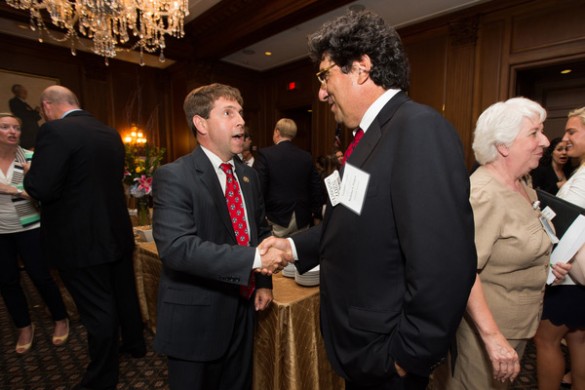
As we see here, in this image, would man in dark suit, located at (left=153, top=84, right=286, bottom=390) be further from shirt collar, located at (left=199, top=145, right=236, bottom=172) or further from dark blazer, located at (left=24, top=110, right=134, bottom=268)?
dark blazer, located at (left=24, top=110, right=134, bottom=268)

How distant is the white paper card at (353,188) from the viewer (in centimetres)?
83

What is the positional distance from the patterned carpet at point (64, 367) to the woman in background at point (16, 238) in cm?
11

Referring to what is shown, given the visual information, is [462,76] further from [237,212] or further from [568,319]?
[237,212]

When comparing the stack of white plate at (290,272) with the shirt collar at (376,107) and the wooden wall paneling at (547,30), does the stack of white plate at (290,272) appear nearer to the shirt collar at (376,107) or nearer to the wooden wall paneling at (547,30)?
the shirt collar at (376,107)

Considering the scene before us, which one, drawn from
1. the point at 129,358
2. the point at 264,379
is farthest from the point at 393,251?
the point at 129,358

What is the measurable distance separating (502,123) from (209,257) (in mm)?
1284

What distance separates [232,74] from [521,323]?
7.16 meters

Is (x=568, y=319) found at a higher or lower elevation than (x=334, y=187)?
lower

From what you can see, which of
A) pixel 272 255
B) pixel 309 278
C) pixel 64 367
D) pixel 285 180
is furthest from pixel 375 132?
pixel 64 367

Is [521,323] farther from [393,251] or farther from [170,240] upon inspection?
[170,240]

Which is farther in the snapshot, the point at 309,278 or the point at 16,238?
the point at 16,238

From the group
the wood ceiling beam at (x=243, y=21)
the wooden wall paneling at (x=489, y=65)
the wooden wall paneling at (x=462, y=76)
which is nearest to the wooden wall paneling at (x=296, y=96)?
the wood ceiling beam at (x=243, y=21)

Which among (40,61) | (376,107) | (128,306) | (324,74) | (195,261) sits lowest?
(128,306)

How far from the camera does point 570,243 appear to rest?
4.72 ft
